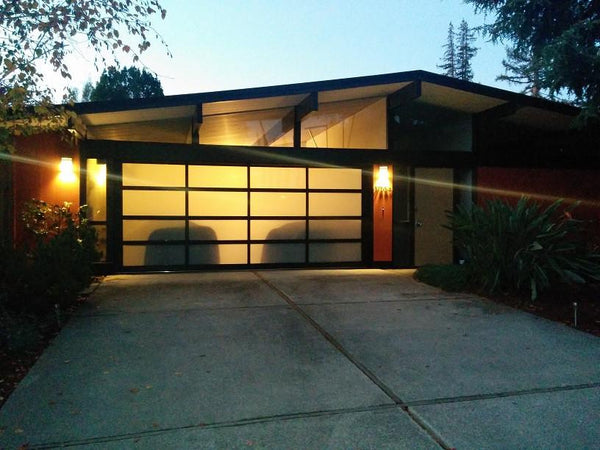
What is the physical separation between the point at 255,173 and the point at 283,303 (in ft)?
13.3

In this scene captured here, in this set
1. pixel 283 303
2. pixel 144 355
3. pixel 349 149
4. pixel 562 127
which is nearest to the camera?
pixel 144 355

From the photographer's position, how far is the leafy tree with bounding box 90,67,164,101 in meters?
33.2

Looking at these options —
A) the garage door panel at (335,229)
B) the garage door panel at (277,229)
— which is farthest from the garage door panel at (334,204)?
the garage door panel at (277,229)

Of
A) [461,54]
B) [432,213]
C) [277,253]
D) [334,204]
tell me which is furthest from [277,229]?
[461,54]

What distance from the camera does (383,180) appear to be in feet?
34.3

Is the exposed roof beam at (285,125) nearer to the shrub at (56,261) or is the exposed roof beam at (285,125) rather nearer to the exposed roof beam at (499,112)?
the shrub at (56,261)

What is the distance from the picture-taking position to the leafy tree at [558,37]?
7.92m

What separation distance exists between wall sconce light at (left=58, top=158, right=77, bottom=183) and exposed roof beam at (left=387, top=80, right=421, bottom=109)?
21.1 ft

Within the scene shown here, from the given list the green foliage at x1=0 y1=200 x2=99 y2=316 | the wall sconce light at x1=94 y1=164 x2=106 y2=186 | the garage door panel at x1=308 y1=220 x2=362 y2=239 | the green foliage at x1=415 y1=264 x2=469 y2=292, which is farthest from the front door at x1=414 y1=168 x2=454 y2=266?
the green foliage at x1=0 y1=200 x2=99 y2=316

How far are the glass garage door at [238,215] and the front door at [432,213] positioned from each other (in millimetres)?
1311

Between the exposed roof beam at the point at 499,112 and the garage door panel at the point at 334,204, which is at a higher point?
the exposed roof beam at the point at 499,112

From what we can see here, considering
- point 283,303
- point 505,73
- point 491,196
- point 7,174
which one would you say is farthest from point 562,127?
point 505,73

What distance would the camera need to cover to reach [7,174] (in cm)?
742

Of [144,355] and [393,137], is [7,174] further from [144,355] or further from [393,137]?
[393,137]
